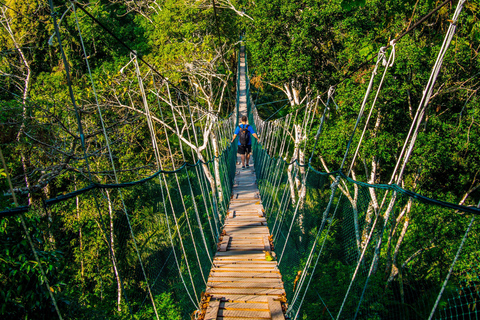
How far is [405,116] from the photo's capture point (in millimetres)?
5254

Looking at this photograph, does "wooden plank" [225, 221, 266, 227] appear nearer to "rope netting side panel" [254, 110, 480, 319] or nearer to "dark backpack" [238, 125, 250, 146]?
"rope netting side panel" [254, 110, 480, 319]

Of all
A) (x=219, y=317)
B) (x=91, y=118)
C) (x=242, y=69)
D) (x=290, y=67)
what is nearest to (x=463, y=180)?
(x=290, y=67)

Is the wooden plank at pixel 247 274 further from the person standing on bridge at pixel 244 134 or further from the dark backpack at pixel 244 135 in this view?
the dark backpack at pixel 244 135

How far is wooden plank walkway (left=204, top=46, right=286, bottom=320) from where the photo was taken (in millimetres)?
1958

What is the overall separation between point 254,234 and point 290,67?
3737mm

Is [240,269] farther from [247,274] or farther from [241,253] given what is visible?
[241,253]

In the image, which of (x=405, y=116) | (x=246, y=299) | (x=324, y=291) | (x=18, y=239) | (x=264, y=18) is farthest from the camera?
(x=264, y=18)

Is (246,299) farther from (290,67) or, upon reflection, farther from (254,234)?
(290,67)

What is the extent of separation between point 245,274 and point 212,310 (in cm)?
50

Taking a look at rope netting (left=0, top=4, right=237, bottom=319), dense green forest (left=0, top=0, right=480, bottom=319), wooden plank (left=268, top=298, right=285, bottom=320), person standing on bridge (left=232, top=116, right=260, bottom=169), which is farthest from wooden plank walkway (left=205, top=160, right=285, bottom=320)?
person standing on bridge (left=232, top=116, right=260, bottom=169)

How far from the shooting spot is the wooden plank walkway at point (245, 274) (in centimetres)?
196

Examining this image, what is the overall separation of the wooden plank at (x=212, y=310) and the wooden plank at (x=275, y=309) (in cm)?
33

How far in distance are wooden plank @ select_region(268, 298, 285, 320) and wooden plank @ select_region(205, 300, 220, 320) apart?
0.33 m

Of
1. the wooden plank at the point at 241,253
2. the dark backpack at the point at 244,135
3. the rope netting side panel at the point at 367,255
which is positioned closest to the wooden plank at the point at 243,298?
the rope netting side panel at the point at 367,255
